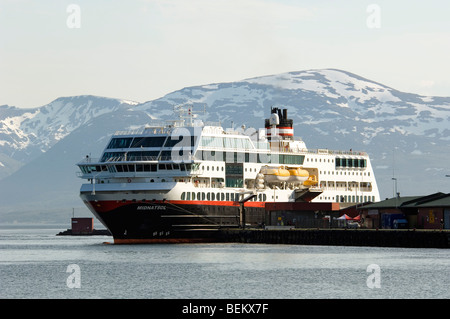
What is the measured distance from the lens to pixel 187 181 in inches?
4259

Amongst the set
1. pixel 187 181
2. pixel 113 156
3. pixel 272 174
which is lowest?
pixel 187 181

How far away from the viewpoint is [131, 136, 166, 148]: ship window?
10919 cm

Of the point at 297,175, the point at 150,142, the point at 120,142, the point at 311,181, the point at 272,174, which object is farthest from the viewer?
the point at 311,181

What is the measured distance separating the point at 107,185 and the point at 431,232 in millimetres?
33236

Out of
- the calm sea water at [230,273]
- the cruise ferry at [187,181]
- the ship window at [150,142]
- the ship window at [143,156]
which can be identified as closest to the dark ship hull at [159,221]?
the cruise ferry at [187,181]

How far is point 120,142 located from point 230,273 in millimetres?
40533

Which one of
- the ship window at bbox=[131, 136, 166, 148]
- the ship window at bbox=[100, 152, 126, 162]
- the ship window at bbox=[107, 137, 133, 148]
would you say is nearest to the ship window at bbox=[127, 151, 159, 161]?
the ship window at bbox=[100, 152, 126, 162]

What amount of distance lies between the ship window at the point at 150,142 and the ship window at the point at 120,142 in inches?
30.4

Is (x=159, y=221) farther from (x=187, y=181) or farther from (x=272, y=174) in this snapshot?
(x=272, y=174)

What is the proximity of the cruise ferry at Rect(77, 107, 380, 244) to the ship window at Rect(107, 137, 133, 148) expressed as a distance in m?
0.11

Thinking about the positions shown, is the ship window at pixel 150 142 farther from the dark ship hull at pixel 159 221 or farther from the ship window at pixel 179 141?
the dark ship hull at pixel 159 221

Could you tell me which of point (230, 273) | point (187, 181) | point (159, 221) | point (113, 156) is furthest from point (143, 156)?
point (230, 273)
